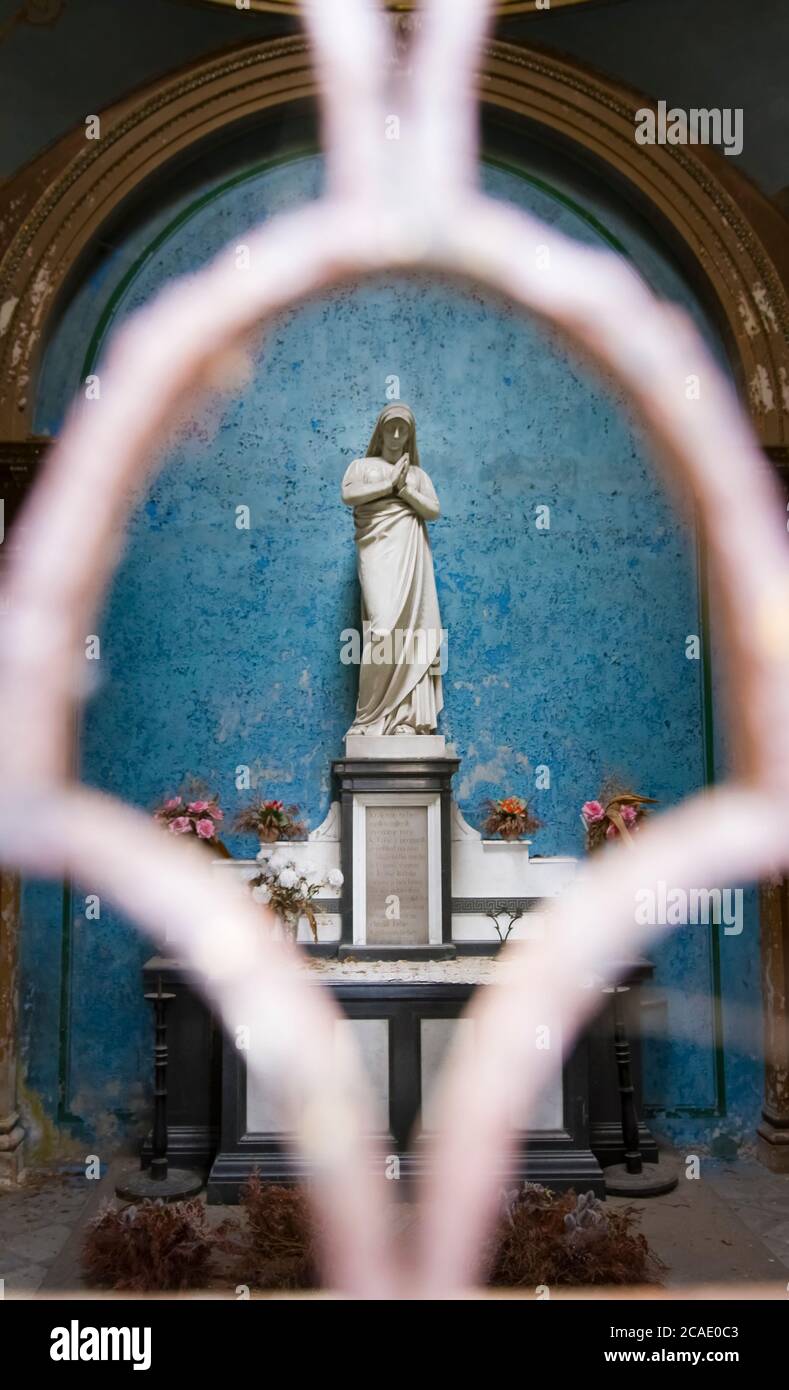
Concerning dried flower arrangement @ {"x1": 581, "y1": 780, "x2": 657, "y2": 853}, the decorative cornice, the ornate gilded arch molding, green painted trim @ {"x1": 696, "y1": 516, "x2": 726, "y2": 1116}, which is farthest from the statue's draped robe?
the decorative cornice

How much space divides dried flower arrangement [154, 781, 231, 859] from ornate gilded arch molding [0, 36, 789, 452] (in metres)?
2.32

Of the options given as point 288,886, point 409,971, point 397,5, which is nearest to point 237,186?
point 397,5

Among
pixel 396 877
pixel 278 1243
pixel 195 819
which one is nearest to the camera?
pixel 278 1243

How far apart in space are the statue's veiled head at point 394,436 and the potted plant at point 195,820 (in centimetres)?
218

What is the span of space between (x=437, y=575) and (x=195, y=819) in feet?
6.76

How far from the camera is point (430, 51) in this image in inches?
295

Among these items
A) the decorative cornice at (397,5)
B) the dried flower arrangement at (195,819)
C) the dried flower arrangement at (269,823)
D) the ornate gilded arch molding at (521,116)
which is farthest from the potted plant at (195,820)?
the decorative cornice at (397,5)

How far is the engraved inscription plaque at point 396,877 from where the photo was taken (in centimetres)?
639

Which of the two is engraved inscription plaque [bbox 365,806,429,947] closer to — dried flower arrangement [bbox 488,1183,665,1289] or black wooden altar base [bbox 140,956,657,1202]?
black wooden altar base [bbox 140,956,657,1202]

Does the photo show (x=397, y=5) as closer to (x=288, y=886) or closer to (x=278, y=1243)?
(x=288, y=886)

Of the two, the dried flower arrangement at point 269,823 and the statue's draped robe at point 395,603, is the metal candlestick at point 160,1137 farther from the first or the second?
the statue's draped robe at point 395,603

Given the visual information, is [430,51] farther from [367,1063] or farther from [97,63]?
[367,1063]

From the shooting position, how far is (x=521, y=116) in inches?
293

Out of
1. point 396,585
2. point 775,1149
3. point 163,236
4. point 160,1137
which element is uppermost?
point 163,236
